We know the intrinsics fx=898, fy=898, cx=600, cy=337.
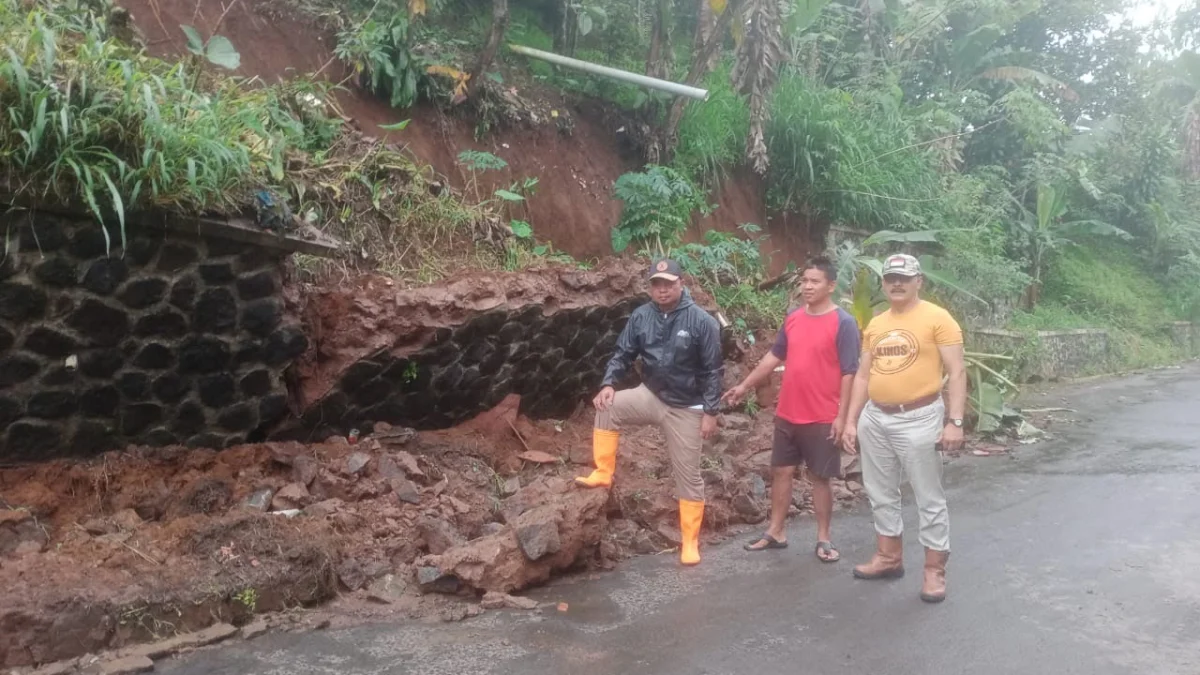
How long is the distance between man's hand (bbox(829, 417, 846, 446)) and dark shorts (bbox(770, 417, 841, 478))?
0.04 meters

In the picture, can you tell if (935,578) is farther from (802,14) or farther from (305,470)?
(802,14)

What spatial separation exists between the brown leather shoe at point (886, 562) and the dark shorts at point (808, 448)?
20.0 inches

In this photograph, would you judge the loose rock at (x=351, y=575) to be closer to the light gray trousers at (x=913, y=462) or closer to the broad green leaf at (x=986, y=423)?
the light gray trousers at (x=913, y=462)

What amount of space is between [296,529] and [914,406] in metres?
3.49

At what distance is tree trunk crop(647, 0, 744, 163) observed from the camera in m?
10.2

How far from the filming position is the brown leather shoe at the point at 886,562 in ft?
17.1

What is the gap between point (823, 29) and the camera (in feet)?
52.1

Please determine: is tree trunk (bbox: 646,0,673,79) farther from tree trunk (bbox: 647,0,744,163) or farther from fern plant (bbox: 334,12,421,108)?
fern plant (bbox: 334,12,421,108)

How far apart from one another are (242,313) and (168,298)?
1.53 ft

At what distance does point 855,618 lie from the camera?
4.65 meters

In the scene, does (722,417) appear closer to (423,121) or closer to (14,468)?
(423,121)

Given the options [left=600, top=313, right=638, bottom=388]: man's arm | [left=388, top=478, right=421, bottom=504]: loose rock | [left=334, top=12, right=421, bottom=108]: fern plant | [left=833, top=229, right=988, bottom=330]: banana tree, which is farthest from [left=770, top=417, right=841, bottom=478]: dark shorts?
[left=334, top=12, right=421, bottom=108]: fern plant

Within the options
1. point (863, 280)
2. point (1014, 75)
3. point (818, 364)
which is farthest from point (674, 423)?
point (1014, 75)

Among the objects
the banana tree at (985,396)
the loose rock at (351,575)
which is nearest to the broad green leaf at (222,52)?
the loose rock at (351,575)
